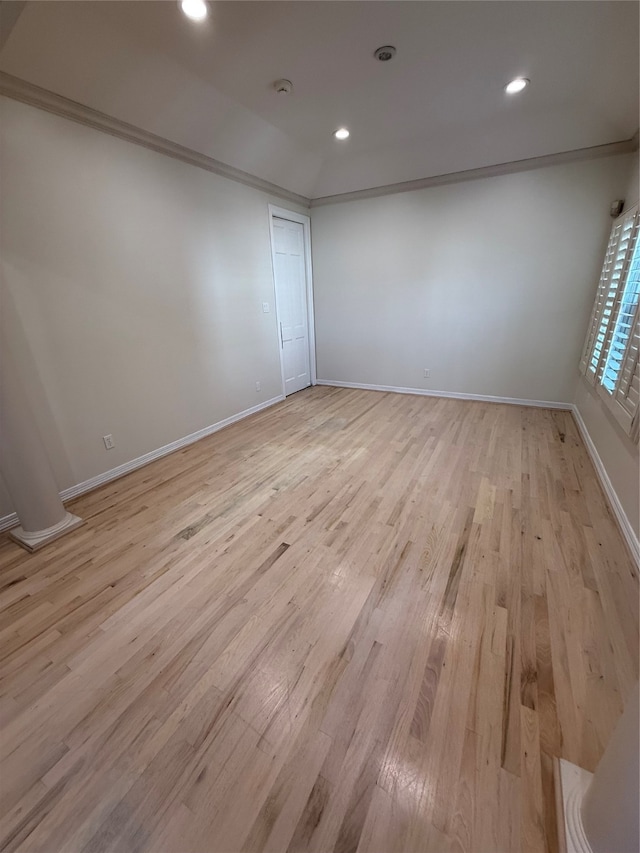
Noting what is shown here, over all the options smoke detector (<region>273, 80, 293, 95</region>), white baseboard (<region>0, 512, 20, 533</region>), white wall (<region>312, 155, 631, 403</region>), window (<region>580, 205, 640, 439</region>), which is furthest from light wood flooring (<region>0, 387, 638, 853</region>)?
smoke detector (<region>273, 80, 293, 95</region>)

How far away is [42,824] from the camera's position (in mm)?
949

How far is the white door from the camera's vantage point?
436 centimetres

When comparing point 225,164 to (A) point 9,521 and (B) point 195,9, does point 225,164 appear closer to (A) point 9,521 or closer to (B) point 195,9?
(B) point 195,9

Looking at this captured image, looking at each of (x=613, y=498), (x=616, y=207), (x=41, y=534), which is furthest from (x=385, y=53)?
(x=41, y=534)

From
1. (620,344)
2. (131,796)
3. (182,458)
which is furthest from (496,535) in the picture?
(182,458)

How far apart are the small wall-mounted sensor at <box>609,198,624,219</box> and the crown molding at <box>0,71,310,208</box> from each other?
12.0ft

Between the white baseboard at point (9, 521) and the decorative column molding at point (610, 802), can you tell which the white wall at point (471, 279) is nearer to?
the decorative column molding at point (610, 802)

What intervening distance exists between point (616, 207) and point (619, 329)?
166 centimetres

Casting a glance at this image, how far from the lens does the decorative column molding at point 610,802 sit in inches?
26.4

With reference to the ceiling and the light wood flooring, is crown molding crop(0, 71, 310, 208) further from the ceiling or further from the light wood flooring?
the light wood flooring

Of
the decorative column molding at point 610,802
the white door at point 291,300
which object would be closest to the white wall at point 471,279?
the white door at point 291,300

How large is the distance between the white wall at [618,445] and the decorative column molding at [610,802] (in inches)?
58.8

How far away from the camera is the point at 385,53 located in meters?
2.09

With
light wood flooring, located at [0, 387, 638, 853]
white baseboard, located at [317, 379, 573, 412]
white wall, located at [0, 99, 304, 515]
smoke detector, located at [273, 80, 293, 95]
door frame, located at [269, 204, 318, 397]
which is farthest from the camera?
door frame, located at [269, 204, 318, 397]
